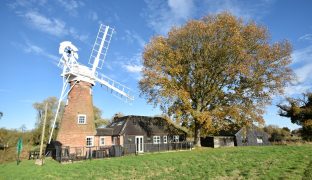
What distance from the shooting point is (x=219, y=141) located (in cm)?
4512

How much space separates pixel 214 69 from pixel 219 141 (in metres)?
19.0

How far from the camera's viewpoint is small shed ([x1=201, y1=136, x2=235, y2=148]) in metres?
44.6

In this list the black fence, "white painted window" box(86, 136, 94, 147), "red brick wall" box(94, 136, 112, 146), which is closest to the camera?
"white painted window" box(86, 136, 94, 147)

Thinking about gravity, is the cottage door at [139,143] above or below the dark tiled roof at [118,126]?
below

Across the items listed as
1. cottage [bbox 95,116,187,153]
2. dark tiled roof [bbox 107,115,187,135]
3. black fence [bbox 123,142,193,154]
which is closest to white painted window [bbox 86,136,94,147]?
cottage [bbox 95,116,187,153]

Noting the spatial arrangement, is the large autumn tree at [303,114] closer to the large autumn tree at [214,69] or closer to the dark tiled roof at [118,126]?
the large autumn tree at [214,69]

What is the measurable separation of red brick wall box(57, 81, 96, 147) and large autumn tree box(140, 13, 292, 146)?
7.34 m

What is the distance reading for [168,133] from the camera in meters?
38.5

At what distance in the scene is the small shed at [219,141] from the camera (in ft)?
146

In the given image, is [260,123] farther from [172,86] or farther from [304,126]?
[304,126]

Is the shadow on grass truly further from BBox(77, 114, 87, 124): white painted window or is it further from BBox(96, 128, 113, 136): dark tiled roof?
BBox(96, 128, 113, 136): dark tiled roof

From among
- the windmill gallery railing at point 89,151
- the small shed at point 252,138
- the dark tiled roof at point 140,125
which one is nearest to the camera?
the windmill gallery railing at point 89,151

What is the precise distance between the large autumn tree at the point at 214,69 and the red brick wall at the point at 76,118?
289 inches

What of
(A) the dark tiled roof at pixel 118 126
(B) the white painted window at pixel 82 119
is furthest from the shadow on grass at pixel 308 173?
(B) the white painted window at pixel 82 119
